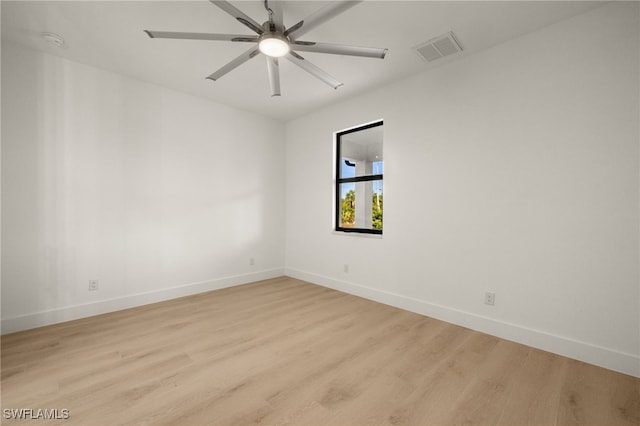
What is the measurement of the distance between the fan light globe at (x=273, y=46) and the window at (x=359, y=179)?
1941mm

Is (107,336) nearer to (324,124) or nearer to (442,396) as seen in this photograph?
(442,396)

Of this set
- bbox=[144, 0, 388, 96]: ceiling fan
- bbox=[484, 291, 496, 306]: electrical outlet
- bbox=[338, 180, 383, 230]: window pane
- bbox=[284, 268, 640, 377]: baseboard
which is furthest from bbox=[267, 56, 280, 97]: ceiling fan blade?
bbox=[484, 291, 496, 306]: electrical outlet

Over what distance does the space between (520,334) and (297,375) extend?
1984 mm

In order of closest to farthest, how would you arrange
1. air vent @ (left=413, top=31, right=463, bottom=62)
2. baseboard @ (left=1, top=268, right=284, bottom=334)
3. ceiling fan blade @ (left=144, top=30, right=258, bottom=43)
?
ceiling fan blade @ (left=144, top=30, right=258, bottom=43) → air vent @ (left=413, top=31, right=463, bottom=62) → baseboard @ (left=1, top=268, right=284, bottom=334)

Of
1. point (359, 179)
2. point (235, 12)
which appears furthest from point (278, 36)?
point (359, 179)

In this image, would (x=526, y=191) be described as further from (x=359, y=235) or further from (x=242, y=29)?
(x=242, y=29)

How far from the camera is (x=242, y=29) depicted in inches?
94.1

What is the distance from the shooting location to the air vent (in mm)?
2510

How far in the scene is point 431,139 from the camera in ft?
10.2

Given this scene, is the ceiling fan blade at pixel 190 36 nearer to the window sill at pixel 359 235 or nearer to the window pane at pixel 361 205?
the window pane at pixel 361 205

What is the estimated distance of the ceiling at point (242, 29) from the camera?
7.06ft

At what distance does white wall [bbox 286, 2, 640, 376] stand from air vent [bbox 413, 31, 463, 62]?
0.26 m

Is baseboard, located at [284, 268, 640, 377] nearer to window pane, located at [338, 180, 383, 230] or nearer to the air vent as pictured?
window pane, located at [338, 180, 383, 230]

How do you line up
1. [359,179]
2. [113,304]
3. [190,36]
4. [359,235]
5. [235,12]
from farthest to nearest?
[359,179] → [359,235] → [113,304] → [190,36] → [235,12]
